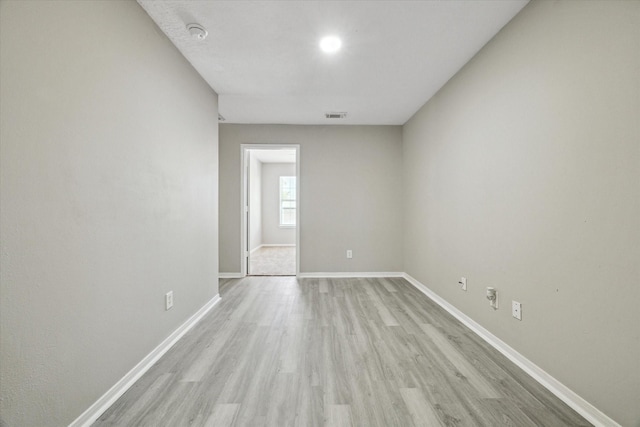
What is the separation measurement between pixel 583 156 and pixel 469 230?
1.17m

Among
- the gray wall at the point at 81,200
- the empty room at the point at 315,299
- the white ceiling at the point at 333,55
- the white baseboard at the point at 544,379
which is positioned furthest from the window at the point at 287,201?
the white baseboard at the point at 544,379

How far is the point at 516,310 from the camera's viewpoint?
1.90 m

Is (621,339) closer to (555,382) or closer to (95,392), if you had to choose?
(555,382)

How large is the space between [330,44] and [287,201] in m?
6.43

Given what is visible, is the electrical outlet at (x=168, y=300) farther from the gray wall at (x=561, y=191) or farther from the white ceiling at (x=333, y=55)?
the gray wall at (x=561, y=191)

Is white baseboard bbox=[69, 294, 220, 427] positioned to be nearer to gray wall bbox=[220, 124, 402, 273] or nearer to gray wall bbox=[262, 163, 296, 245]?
gray wall bbox=[220, 124, 402, 273]

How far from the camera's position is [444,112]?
2.97m

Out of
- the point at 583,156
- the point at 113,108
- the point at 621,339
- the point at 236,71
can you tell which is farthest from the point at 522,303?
the point at 236,71

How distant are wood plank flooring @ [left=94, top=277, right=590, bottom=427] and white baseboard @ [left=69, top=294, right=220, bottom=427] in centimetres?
4

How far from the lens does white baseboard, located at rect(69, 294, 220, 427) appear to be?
135cm

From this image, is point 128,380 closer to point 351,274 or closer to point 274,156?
point 351,274

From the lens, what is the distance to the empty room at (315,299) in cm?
118

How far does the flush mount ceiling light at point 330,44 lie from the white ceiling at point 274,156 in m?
4.51

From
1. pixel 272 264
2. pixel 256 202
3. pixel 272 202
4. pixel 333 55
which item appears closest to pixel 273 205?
pixel 272 202
